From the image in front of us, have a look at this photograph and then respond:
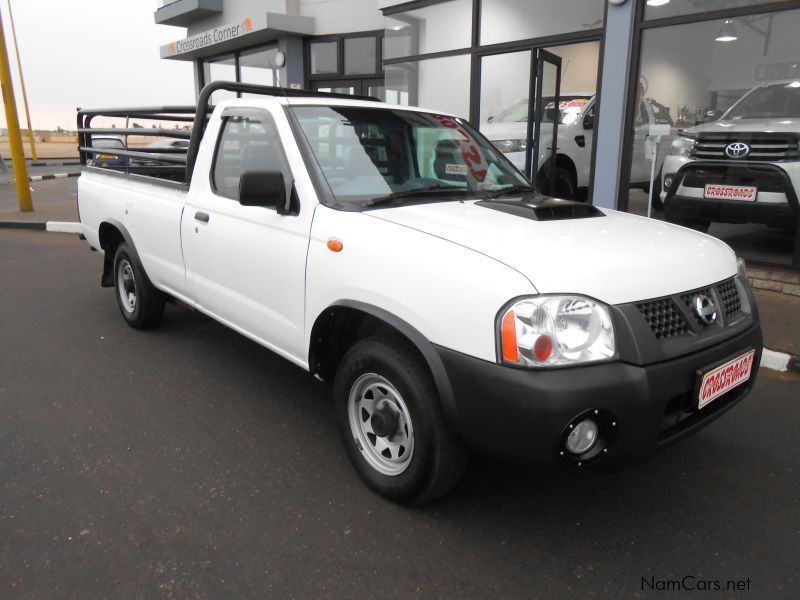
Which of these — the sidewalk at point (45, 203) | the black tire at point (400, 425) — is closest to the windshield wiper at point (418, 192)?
the black tire at point (400, 425)

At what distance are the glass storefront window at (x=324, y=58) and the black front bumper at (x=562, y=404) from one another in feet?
42.1

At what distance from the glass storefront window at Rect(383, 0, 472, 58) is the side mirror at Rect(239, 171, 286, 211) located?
23.1 ft

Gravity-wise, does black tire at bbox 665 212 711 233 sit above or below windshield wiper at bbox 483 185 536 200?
below

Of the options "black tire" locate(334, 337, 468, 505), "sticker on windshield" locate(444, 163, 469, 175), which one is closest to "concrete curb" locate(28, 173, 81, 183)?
"sticker on windshield" locate(444, 163, 469, 175)

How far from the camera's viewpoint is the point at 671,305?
2.43m

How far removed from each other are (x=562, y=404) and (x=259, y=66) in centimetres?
1519

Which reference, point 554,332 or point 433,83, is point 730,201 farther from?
point 554,332

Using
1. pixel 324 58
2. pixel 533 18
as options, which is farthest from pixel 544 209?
pixel 324 58

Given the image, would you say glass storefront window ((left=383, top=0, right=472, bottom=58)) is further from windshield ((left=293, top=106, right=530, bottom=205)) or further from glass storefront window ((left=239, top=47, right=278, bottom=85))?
windshield ((left=293, top=106, right=530, bottom=205))

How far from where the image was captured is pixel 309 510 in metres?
2.76

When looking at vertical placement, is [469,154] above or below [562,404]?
above

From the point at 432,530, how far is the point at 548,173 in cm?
688

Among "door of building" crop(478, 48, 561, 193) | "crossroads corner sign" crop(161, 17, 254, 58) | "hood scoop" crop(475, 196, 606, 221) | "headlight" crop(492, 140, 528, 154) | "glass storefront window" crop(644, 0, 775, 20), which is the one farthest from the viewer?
"crossroads corner sign" crop(161, 17, 254, 58)

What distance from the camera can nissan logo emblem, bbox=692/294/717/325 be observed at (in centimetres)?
252
